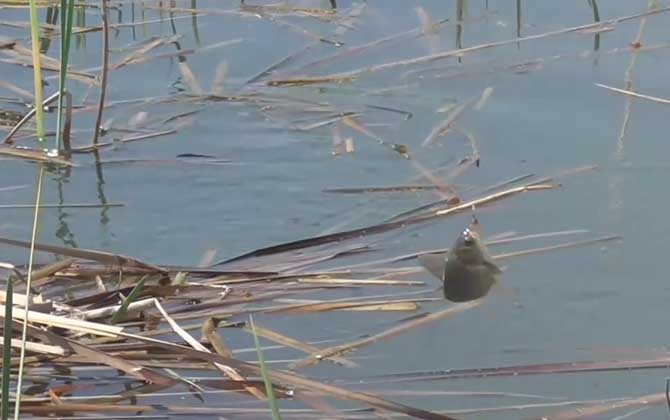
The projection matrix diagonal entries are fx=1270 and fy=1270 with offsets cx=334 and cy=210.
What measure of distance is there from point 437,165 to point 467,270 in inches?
29.2

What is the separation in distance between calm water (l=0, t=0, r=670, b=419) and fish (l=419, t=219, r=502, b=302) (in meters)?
0.06

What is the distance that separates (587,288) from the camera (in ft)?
8.59

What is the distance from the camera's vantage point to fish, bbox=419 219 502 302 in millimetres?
2604

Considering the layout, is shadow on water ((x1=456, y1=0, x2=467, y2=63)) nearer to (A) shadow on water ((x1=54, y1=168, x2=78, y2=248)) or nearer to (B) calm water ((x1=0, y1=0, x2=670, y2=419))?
(B) calm water ((x1=0, y1=0, x2=670, y2=419))

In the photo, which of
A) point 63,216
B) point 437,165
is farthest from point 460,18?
point 63,216

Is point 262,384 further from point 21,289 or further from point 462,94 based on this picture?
point 462,94

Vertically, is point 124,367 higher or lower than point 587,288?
lower

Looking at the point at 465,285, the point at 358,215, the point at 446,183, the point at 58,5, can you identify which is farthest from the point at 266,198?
the point at 58,5

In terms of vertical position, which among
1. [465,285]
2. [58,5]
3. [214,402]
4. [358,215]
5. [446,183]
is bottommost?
[214,402]

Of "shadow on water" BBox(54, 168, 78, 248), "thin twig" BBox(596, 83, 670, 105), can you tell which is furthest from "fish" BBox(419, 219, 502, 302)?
"thin twig" BBox(596, 83, 670, 105)

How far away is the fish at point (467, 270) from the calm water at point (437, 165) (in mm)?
58

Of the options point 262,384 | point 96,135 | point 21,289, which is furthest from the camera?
point 96,135

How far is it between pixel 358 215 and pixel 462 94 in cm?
86

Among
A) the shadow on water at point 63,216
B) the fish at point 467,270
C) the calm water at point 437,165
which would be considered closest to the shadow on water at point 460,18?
the calm water at point 437,165
